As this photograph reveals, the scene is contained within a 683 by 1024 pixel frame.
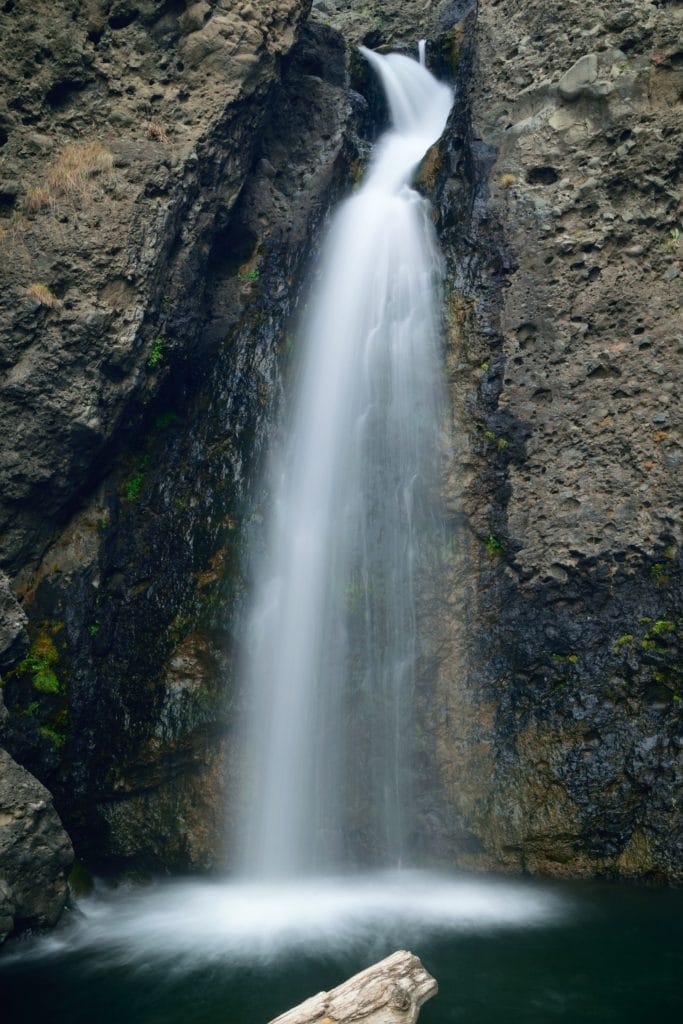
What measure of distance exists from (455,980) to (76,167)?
30.9 feet

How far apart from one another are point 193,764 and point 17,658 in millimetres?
2494

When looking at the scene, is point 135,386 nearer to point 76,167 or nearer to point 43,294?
point 43,294

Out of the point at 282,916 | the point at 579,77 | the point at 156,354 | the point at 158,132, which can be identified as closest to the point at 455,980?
the point at 282,916

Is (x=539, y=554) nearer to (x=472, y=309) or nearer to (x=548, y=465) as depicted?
(x=548, y=465)

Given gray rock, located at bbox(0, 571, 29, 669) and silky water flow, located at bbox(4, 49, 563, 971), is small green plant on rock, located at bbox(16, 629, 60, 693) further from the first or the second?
silky water flow, located at bbox(4, 49, 563, 971)

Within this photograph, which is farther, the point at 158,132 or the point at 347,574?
the point at 158,132

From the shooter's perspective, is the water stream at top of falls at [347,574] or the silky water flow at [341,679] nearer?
the silky water flow at [341,679]

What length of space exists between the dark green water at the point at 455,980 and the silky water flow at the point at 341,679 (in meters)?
0.18

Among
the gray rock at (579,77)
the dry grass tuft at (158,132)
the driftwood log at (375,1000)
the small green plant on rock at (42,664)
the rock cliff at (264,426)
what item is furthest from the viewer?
the gray rock at (579,77)

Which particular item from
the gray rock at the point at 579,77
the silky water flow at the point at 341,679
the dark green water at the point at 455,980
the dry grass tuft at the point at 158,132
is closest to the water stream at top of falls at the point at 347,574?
the silky water flow at the point at 341,679

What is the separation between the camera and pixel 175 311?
386 inches

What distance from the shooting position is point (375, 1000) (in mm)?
3959

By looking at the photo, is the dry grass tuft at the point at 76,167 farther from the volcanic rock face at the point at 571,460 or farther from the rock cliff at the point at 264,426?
A: the volcanic rock face at the point at 571,460

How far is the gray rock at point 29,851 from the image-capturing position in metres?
6.72
